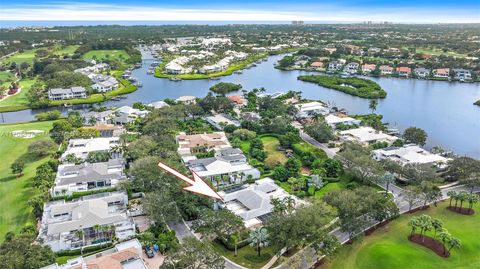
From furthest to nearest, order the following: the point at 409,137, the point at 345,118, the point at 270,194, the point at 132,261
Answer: the point at 345,118 < the point at 409,137 < the point at 270,194 < the point at 132,261

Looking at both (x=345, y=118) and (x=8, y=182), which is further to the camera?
(x=345, y=118)

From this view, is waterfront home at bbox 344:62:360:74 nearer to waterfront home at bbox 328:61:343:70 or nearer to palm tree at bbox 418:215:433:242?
waterfront home at bbox 328:61:343:70

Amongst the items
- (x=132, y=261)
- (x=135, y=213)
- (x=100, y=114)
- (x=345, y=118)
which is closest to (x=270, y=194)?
(x=135, y=213)

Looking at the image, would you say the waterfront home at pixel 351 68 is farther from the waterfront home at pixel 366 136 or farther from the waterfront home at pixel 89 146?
the waterfront home at pixel 89 146


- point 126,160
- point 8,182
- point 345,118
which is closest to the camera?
point 8,182

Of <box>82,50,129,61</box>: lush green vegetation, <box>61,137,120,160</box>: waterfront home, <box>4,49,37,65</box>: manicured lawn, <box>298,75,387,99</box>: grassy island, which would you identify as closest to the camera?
<box>61,137,120,160</box>: waterfront home

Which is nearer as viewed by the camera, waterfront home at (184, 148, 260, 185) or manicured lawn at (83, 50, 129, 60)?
waterfront home at (184, 148, 260, 185)

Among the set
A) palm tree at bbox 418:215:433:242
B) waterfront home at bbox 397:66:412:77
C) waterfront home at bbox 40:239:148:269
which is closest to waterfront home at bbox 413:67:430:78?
waterfront home at bbox 397:66:412:77

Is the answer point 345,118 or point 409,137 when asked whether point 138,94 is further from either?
point 409,137
